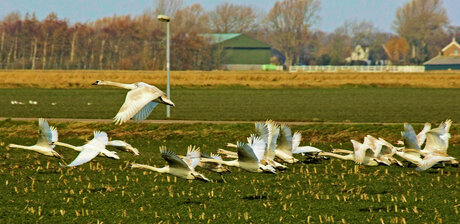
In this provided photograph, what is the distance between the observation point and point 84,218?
14180mm

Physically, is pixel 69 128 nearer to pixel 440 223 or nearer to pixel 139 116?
pixel 139 116

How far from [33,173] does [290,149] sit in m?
6.47

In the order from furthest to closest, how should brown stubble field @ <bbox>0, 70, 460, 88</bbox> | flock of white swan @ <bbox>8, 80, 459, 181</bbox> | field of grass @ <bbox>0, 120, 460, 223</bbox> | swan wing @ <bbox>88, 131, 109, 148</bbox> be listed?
brown stubble field @ <bbox>0, 70, 460, 88</bbox>, swan wing @ <bbox>88, 131, 109, 148</bbox>, flock of white swan @ <bbox>8, 80, 459, 181</bbox>, field of grass @ <bbox>0, 120, 460, 223</bbox>

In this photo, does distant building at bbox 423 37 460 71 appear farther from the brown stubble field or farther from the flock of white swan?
the flock of white swan

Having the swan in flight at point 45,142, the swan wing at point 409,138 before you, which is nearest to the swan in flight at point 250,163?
the swan wing at point 409,138

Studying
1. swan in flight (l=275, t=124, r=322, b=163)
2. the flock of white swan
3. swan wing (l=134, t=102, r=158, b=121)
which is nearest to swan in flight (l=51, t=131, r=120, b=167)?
the flock of white swan

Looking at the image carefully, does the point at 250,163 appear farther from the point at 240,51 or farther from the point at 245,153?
the point at 240,51

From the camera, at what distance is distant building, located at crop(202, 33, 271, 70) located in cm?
16250

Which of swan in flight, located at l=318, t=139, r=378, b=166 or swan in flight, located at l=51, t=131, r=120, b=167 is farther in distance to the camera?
swan in flight, located at l=318, t=139, r=378, b=166

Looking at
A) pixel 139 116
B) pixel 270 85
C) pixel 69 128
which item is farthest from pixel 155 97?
pixel 270 85

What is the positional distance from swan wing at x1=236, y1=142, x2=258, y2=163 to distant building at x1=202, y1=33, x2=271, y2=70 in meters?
143

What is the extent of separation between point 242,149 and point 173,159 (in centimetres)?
138

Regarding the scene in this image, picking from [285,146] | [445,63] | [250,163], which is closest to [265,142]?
[250,163]

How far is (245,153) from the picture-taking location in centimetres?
1603
